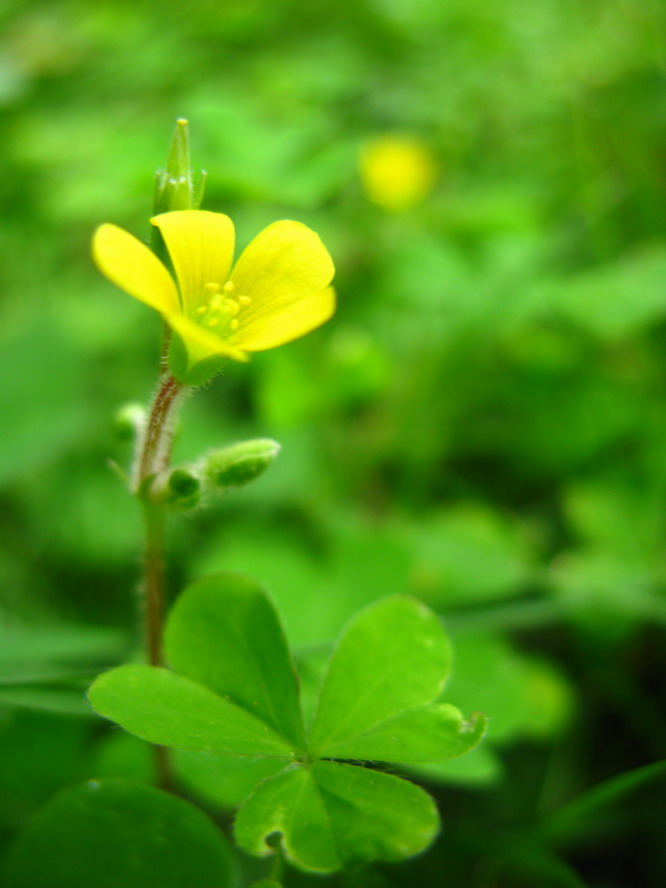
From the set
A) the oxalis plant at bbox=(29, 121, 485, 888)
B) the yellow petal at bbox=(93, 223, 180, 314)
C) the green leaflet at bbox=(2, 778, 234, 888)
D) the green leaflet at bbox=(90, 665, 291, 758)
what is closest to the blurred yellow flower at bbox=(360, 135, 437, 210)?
the oxalis plant at bbox=(29, 121, 485, 888)

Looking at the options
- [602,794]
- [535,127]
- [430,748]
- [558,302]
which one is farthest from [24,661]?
[535,127]

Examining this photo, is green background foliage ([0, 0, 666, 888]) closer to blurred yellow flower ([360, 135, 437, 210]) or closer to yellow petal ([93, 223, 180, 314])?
blurred yellow flower ([360, 135, 437, 210])

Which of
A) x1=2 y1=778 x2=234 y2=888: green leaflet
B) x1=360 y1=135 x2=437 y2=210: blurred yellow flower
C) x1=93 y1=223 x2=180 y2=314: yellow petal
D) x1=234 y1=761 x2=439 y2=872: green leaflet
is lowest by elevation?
x1=2 y1=778 x2=234 y2=888: green leaflet

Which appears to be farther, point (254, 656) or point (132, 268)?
point (254, 656)

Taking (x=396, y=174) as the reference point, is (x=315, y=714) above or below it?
below

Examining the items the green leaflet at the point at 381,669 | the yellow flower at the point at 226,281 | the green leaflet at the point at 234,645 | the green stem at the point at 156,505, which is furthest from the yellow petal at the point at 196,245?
the green leaflet at the point at 381,669

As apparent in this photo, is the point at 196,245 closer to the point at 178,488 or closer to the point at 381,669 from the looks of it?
the point at 178,488

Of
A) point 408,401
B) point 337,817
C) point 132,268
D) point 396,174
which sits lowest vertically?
point 408,401

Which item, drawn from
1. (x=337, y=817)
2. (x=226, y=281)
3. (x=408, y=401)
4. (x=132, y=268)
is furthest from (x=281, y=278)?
(x=408, y=401)
